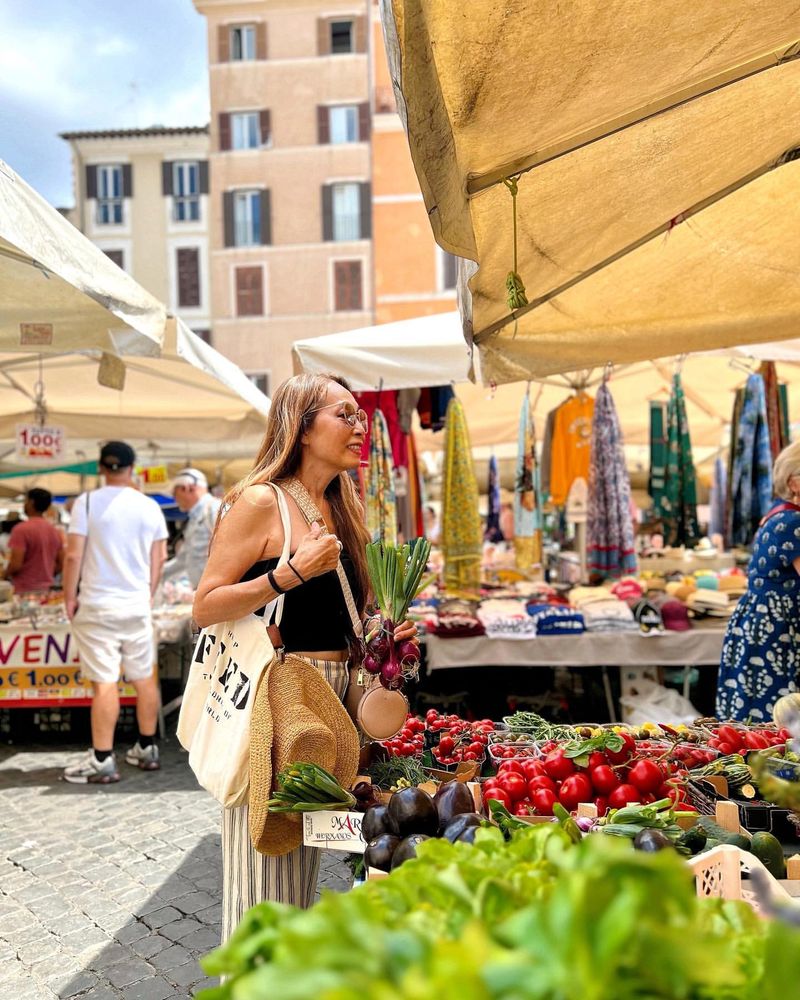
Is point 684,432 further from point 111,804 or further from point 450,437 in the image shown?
point 111,804

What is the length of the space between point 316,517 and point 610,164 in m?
1.27

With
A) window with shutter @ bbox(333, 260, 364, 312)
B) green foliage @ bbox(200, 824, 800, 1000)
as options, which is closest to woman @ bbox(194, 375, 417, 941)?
green foliage @ bbox(200, 824, 800, 1000)

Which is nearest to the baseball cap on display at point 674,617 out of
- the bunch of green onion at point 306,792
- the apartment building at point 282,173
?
the bunch of green onion at point 306,792

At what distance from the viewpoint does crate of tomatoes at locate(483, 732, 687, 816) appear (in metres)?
2.44

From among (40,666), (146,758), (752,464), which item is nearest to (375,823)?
(146,758)

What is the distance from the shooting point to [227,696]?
2.33 m

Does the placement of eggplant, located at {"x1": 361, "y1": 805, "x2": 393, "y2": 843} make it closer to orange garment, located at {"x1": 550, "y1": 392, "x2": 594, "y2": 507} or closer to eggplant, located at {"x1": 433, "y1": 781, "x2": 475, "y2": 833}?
eggplant, located at {"x1": 433, "y1": 781, "x2": 475, "y2": 833}

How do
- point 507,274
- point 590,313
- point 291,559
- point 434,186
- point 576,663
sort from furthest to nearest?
1. point 576,663
2. point 590,313
3. point 507,274
4. point 291,559
5. point 434,186

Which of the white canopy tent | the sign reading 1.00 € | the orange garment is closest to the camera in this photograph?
the white canopy tent

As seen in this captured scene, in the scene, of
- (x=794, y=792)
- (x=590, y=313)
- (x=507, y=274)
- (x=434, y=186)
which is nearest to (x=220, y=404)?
(x=590, y=313)

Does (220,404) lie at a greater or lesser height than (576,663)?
greater

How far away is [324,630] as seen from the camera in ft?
8.21

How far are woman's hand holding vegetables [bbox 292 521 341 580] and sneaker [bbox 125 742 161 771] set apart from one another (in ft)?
14.3

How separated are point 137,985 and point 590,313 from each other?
124 inches
